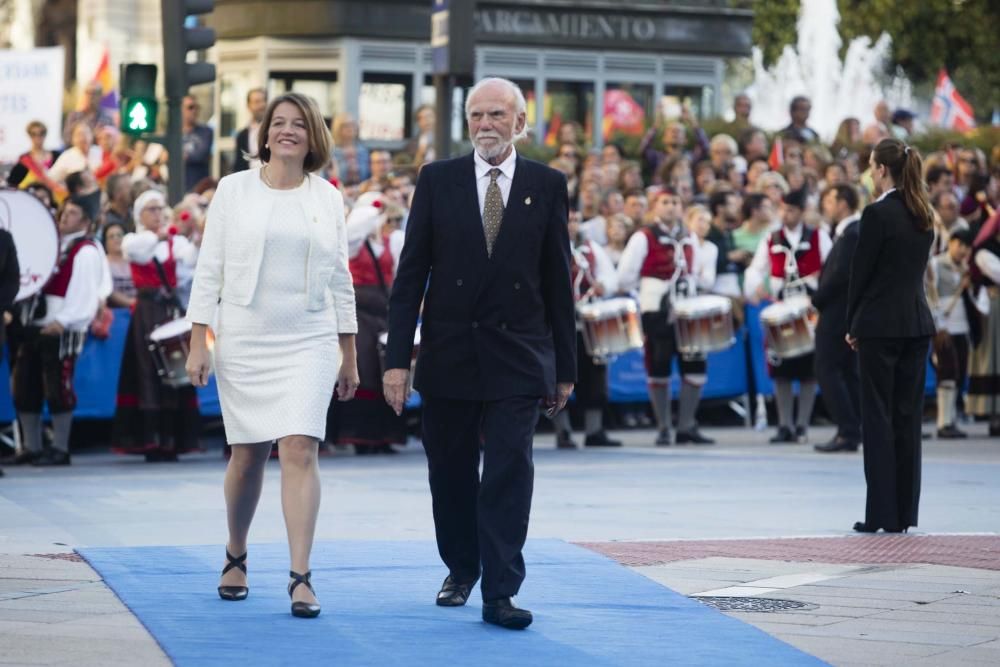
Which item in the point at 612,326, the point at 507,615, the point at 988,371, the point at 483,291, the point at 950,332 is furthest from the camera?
the point at 988,371

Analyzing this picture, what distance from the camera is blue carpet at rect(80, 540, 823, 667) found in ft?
23.5

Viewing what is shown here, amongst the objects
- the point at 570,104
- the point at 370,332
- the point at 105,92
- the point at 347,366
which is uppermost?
the point at 570,104

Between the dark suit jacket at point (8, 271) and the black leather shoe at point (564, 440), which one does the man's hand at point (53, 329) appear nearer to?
the dark suit jacket at point (8, 271)

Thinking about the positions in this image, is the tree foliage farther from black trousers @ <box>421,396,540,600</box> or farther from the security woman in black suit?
black trousers @ <box>421,396,540,600</box>

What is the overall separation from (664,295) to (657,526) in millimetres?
6446

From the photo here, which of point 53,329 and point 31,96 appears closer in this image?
point 53,329

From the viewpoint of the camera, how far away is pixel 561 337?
809 centimetres

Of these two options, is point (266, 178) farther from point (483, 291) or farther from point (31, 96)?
point (31, 96)

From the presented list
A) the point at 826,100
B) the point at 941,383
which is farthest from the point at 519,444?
the point at 826,100

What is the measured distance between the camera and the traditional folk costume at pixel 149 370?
15789 millimetres

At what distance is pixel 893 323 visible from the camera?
11.2 m

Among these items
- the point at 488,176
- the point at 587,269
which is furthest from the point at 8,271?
the point at 488,176

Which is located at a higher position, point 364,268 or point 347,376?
point 364,268

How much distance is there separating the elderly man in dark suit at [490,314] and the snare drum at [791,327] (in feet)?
30.2
